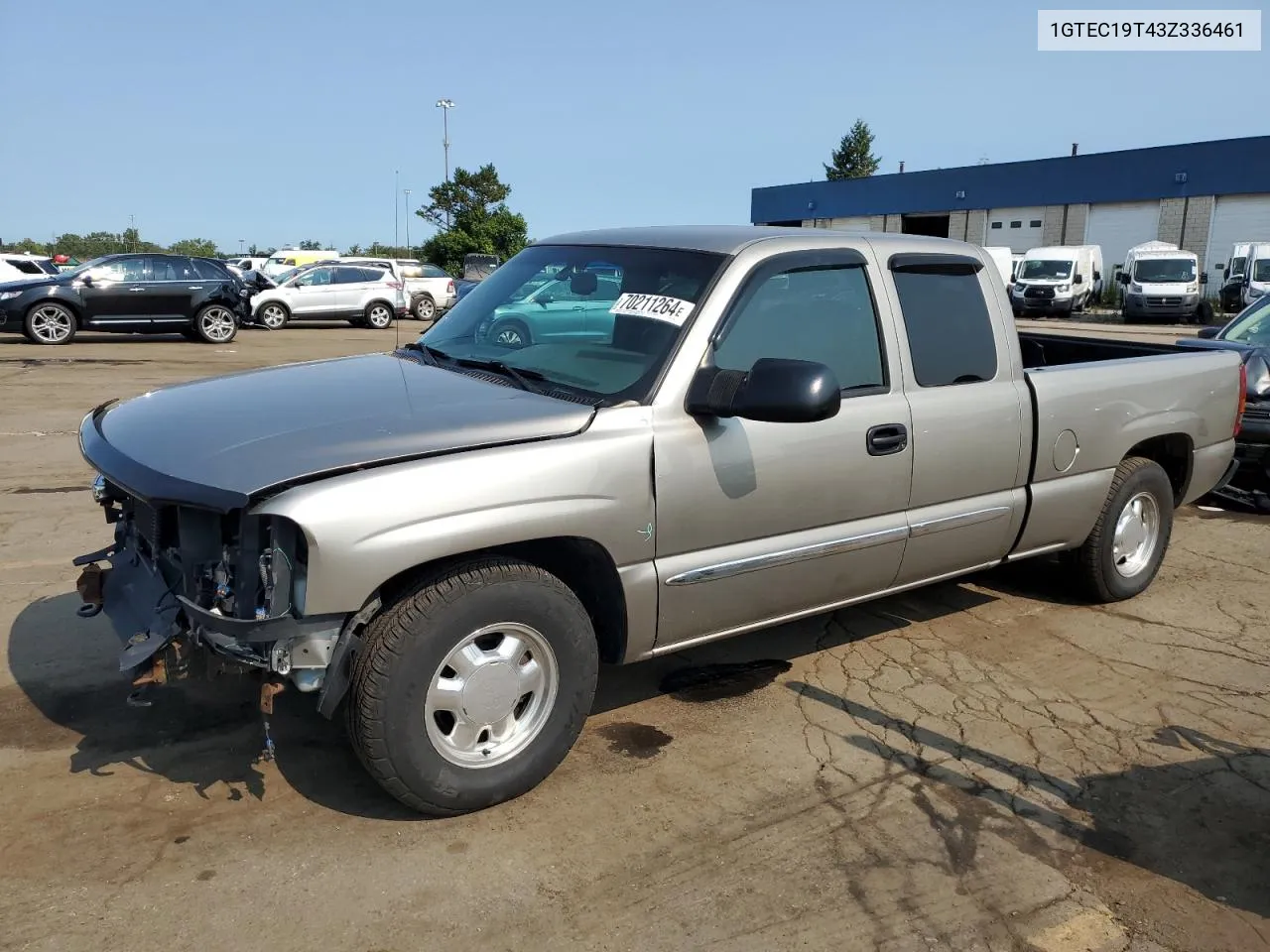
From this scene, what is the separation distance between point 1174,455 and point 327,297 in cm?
2199

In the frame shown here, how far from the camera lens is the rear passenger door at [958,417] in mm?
4312

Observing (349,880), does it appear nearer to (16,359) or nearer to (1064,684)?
(1064,684)

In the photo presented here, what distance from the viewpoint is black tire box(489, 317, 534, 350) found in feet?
13.5

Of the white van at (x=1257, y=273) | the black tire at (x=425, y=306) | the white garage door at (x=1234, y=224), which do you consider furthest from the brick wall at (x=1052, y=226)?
the black tire at (x=425, y=306)

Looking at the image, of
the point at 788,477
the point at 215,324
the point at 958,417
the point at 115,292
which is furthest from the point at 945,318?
the point at 215,324

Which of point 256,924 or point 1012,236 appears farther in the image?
point 1012,236

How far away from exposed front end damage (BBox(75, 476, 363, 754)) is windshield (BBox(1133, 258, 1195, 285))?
110 feet

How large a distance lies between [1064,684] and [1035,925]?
186 cm

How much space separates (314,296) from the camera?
24.6 m

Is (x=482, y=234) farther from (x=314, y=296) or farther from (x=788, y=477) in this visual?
(x=788, y=477)

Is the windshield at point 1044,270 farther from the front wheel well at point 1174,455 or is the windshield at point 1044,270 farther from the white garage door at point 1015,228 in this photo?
the front wheel well at point 1174,455

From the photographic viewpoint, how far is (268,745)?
10.1 ft

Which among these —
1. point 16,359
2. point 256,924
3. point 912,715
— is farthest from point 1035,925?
point 16,359

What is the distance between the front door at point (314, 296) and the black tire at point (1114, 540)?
72.2ft
